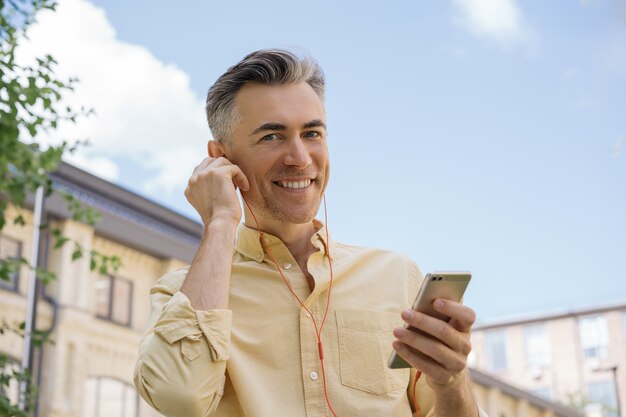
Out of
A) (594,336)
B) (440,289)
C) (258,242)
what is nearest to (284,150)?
(258,242)

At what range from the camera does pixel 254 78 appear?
2.52 m

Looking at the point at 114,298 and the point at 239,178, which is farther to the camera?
the point at 114,298

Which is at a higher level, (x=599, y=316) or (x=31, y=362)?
(x=599, y=316)

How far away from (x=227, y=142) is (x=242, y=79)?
19 cm

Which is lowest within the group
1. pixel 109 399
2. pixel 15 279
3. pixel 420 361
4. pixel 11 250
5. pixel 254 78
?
pixel 420 361

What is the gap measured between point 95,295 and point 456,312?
56.3ft

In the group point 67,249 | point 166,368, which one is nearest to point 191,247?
point 67,249

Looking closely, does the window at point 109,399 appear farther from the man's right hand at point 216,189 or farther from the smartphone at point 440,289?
the smartphone at point 440,289

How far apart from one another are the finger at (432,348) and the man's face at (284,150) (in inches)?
27.4

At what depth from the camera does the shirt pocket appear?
7.33 ft

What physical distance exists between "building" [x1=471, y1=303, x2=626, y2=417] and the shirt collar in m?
48.6

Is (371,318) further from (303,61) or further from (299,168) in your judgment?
(303,61)

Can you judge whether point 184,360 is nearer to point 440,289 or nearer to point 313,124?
point 440,289

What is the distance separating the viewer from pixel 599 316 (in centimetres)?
5016
